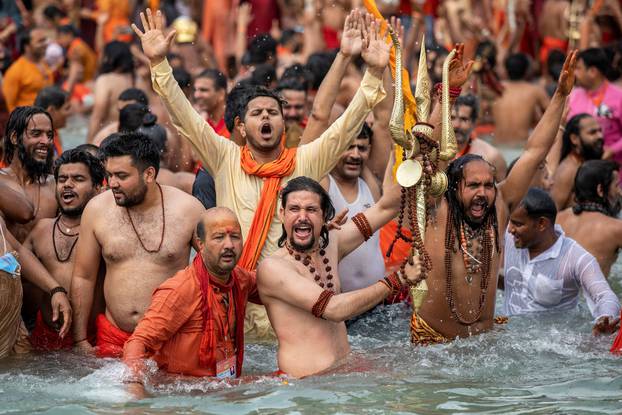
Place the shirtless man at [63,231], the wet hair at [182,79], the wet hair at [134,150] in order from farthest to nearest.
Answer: the wet hair at [182,79], the shirtless man at [63,231], the wet hair at [134,150]

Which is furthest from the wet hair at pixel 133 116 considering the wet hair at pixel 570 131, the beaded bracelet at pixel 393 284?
the beaded bracelet at pixel 393 284

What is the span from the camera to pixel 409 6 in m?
14.7

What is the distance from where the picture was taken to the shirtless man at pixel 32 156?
6832mm

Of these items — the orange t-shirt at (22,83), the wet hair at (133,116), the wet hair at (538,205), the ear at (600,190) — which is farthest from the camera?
the orange t-shirt at (22,83)

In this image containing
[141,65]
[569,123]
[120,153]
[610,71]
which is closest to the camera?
[120,153]

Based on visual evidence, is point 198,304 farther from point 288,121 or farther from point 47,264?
point 288,121

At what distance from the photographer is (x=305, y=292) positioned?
5.64m

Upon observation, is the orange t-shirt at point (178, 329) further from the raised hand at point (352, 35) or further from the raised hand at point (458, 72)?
the raised hand at point (352, 35)

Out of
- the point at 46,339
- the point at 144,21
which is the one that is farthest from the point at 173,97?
the point at 46,339

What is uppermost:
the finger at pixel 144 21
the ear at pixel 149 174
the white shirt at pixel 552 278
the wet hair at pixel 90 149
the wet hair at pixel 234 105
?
the finger at pixel 144 21

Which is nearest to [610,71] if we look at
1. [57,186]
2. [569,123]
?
[569,123]

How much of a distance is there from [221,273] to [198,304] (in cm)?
18

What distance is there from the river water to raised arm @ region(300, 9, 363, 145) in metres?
1.27

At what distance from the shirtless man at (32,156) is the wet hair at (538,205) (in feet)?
8.83
